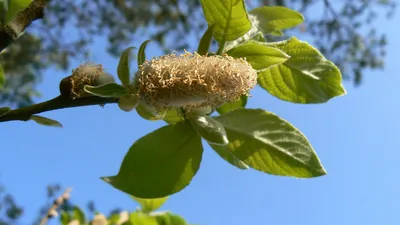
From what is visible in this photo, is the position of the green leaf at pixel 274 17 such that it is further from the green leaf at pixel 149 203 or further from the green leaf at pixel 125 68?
the green leaf at pixel 149 203

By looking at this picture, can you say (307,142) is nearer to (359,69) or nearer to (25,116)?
(25,116)

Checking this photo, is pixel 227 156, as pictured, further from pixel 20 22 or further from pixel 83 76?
pixel 20 22

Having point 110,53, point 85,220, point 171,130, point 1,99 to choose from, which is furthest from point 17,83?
point 171,130

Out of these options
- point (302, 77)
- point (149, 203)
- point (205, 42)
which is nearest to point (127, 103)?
point (205, 42)

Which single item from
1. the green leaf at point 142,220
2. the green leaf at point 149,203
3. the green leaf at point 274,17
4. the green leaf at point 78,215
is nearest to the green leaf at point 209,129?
the green leaf at point 274,17

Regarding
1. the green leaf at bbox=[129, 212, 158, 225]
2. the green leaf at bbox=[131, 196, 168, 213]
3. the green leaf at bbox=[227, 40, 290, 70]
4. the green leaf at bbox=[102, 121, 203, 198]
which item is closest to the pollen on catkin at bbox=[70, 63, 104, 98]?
the green leaf at bbox=[102, 121, 203, 198]

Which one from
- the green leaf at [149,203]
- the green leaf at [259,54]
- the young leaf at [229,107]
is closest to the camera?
the green leaf at [259,54]
